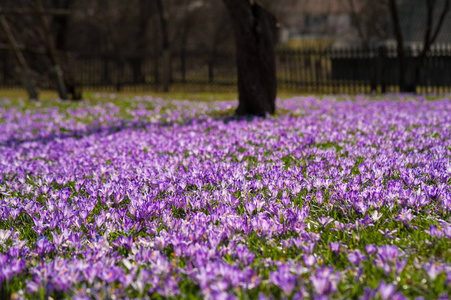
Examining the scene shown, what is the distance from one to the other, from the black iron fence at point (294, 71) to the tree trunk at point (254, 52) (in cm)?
1013

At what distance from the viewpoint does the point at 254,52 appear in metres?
9.08

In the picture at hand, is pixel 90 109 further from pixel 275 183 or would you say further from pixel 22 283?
pixel 22 283

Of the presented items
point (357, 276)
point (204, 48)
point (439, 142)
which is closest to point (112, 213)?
point (357, 276)

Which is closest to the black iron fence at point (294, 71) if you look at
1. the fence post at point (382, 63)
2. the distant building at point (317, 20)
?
the fence post at point (382, 63)

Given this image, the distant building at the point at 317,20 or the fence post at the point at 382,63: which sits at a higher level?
the distant building at the point at 317,20

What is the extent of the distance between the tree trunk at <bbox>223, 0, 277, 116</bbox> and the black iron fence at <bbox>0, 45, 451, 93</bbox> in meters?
10.1

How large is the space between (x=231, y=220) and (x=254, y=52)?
6.79 m

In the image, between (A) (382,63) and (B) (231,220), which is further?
(A) (382,63)

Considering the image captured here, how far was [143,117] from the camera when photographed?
10.3m

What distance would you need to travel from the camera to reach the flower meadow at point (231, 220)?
203 cm

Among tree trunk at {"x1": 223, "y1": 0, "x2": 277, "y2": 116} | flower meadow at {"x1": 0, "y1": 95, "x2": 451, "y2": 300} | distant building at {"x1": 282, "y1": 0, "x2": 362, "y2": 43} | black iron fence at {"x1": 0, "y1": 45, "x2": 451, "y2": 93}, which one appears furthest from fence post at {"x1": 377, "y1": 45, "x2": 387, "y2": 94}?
distant building at {"x1": 282, "y1": 0, "x2": 362, "y2": 43}

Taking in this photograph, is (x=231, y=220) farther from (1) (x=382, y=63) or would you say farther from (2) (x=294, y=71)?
(2) (x=294, y=71)

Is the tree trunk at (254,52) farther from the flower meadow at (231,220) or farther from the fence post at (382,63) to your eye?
the fence post at (382,63)

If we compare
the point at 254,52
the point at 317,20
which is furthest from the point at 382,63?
the point at 317,20
